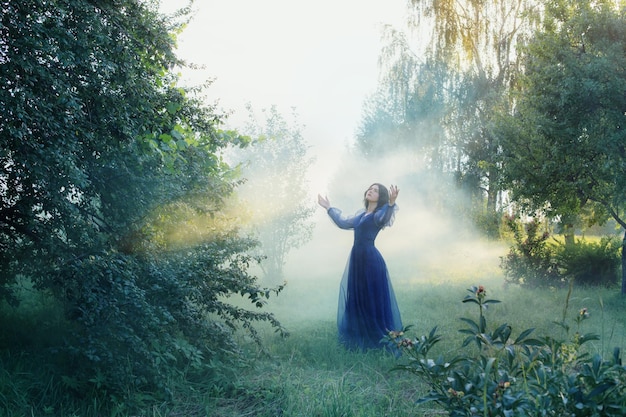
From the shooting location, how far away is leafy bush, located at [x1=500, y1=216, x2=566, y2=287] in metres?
13.2

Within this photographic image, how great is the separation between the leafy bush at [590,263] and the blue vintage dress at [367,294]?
8.09m

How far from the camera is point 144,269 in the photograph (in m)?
4.72

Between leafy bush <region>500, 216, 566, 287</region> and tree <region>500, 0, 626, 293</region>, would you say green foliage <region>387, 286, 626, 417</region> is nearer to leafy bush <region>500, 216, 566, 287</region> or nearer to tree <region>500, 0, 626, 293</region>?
tree <region>500, 0, 626, 293</region>

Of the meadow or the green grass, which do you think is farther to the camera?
the meadow

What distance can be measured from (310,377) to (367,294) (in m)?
1.93

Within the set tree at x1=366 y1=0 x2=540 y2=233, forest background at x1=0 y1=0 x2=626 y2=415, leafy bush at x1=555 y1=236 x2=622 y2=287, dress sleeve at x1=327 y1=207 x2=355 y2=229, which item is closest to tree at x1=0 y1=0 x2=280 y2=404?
forest background at x1=0 y1=0 x2=626 y2=415

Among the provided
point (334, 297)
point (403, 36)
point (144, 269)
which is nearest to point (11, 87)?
point (144, 269)

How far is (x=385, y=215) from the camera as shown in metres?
6.83

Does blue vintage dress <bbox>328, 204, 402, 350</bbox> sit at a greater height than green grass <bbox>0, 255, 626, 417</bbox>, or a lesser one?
greater

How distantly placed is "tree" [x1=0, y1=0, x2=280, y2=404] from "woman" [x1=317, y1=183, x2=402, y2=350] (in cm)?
218

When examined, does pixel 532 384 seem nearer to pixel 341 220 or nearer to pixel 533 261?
pixel 341 220

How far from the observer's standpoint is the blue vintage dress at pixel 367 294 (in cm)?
700

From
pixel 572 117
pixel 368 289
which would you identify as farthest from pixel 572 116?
pixel 368 289

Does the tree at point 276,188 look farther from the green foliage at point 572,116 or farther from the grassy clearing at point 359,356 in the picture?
the green foliage at point 572,116
